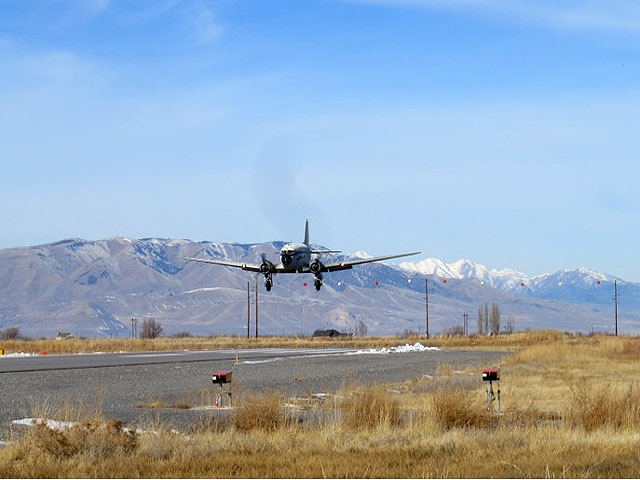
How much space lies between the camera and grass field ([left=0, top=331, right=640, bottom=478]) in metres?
15.9

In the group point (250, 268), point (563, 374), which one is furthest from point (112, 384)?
point (250, 268)

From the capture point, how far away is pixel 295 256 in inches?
2906

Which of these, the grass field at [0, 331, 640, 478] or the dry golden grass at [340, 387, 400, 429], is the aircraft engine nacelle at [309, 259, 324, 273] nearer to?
the grass field at [0, 331, 640, 478]

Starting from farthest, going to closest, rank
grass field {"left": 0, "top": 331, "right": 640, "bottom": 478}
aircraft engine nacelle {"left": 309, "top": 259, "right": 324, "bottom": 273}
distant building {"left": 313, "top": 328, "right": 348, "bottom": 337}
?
distant building {"left": 313, "top": 328, "right": 348, "bottom": 337}
aircraft engine nacelle {"left": 309, "top": 259, "right": 324, "bottom": 273}
grass field {"left": 0, "top": 331, "right": 640, "bottom": 478}

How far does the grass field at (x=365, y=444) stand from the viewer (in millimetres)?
15922

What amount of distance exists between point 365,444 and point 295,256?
55154mm

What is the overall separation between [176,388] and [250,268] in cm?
3705

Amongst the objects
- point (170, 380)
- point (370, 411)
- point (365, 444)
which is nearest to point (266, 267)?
point (170, 380)

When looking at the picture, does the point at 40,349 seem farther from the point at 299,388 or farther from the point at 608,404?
the point at 608,404

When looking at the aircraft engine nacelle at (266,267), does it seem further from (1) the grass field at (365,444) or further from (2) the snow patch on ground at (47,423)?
(2) the snow patch on ground at (47,423)

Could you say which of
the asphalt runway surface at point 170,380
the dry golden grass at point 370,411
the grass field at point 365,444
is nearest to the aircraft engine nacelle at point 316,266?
the asphalt runway surface at point 170,380

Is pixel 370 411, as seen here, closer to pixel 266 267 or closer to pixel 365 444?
pixel 365 444

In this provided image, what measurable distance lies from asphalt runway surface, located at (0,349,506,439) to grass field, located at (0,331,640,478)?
336 cm

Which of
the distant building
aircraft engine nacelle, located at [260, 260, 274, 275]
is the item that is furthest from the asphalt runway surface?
the distant building
